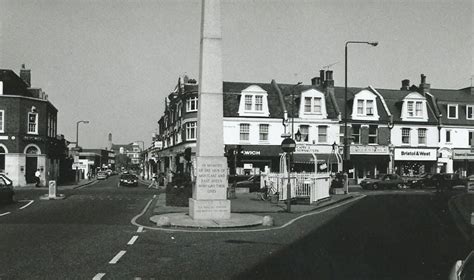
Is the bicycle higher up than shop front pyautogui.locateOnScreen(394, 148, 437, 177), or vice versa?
shop front pyautogui.locateOnScreen(394, 148, 437, 177)

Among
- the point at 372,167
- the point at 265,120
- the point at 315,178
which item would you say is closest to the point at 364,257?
the point at 315,178

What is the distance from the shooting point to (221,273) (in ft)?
27.4

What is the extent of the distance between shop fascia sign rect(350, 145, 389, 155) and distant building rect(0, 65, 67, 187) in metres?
27.6

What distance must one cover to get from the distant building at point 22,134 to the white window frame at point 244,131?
16.8m

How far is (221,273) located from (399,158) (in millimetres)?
44517

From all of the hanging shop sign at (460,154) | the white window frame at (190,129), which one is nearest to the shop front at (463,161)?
the hanging shop sign at (460,154)

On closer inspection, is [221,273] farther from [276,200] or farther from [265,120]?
[265,120]

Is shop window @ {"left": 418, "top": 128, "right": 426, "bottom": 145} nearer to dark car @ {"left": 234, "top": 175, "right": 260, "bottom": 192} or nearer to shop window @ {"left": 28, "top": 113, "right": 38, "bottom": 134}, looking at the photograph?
dark car @ {"left": 234, "top": 175, "right": 260, "bottom": 192}

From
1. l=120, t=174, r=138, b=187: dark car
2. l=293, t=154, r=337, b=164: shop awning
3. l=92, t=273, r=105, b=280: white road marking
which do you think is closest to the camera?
l=92, t=273, r=105, b=280: white road marking

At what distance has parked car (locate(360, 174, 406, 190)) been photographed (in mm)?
41625

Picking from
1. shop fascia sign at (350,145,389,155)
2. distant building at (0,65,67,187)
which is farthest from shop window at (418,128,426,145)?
distant building at (0,65,67,187)

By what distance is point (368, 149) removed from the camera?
49031 millimetres

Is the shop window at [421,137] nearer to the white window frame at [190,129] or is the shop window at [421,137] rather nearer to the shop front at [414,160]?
the shop front at [414,160]

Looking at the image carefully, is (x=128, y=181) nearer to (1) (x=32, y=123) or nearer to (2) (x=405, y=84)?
(1) (x=32, y=123)
